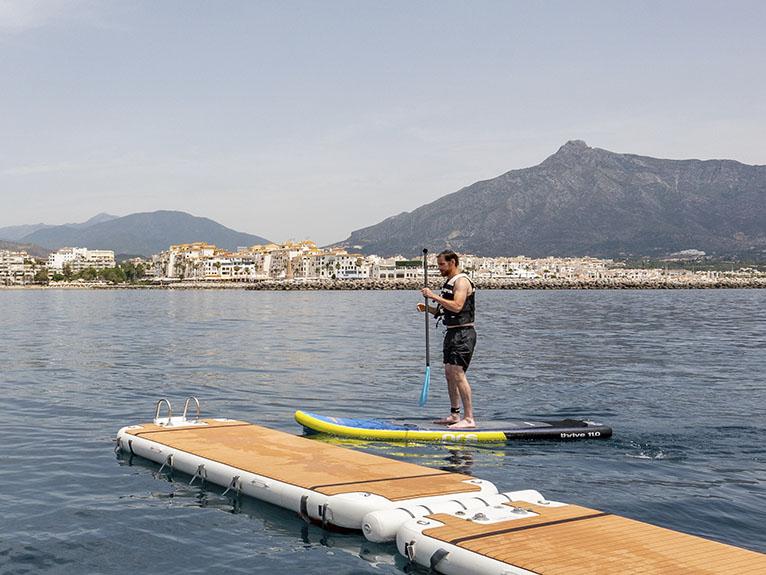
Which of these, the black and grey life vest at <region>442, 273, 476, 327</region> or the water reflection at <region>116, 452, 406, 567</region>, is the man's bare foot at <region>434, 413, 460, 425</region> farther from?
the water reflection at <region>116, 452, 406, 567</region>

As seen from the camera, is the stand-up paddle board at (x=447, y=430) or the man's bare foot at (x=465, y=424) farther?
the man's bare foot at (x=465, y=424)

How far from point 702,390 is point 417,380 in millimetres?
7621

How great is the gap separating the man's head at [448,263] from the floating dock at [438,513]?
137 inches

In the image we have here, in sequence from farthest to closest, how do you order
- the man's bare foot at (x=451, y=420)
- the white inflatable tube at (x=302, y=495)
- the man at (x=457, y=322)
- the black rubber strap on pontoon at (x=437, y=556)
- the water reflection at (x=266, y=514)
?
the man's bare foot at (x=451, y=420)
the man at (x=457, y=322)
the white inflatable tube at (x=302, y=495)
the water reflection at (x=266, y=514)
the black rubber strap on pontoon at (x=437, y=556)

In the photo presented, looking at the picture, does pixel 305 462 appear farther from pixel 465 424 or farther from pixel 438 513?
pixel 465 424

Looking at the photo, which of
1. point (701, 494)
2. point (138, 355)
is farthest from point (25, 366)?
point (701, 494)

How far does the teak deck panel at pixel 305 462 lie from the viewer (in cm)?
855

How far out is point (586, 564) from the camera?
601 centimetres

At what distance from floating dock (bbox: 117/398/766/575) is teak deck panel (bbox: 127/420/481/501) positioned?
0.05ft

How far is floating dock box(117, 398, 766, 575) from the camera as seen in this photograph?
20.2 feet

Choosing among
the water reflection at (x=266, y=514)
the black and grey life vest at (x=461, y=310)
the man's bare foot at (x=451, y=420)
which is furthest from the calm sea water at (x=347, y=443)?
the black and grey life vest at (x=461, y=310)

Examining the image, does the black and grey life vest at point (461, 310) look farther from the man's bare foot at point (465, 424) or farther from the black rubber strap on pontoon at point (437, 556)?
the black rubber strap on pontoon at point (437, 556)

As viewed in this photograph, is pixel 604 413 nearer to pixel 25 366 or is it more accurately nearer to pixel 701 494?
pixel 701 494

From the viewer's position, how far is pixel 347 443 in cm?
1206
